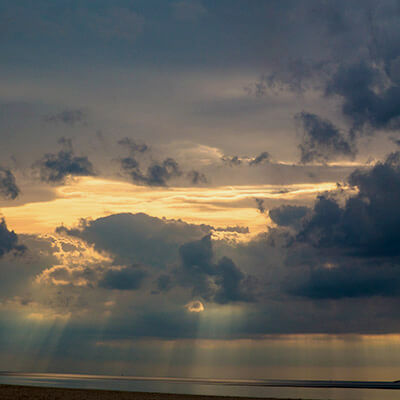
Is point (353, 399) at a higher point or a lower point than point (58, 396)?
higher

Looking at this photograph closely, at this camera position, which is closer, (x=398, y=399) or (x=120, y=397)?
(x=120, y=397)

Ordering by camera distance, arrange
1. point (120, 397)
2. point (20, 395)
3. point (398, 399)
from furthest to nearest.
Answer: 1. point (398, 399)
2. point (120, 397)
3. point (20, 395)

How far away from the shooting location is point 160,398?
316ft

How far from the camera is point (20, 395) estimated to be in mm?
87375

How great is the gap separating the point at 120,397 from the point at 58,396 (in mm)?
11881

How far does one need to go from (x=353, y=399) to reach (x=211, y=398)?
266ft

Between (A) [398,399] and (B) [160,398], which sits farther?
(A) [398,399]

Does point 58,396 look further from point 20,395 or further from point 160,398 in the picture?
→ point 160,398

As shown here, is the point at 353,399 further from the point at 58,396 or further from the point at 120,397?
the point at 58,396

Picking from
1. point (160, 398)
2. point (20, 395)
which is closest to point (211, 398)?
point (160, 398)

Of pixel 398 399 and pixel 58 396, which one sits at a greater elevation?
pixel 398 399

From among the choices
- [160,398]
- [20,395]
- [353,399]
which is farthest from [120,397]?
[353,399]

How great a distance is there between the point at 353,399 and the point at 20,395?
113 metres

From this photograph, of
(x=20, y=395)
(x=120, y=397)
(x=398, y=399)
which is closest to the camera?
(x=20, y=395)
